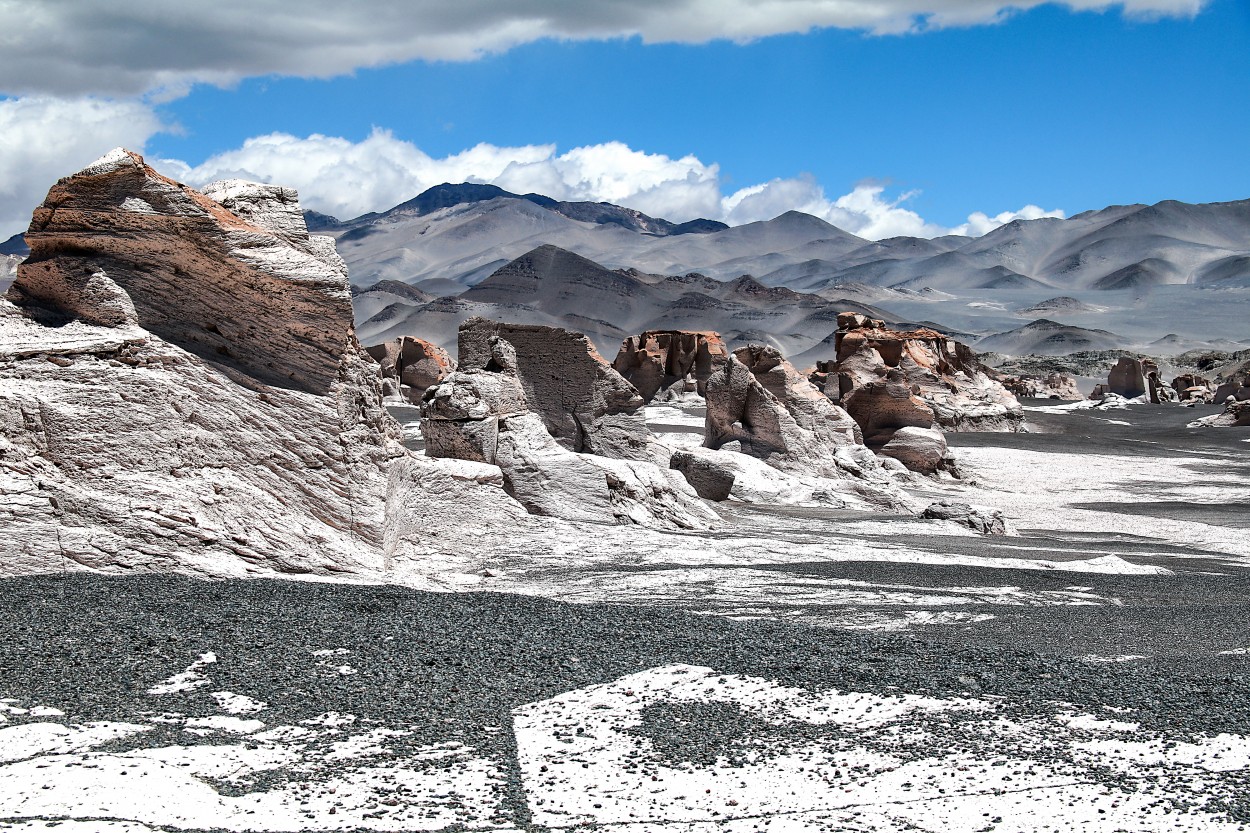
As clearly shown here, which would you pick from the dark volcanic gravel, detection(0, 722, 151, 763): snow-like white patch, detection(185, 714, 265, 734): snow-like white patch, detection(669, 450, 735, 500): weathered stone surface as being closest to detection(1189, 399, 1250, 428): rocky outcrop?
detection(669, 450, 735, 500): weathered stone surface

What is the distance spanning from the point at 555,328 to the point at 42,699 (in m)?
10.3

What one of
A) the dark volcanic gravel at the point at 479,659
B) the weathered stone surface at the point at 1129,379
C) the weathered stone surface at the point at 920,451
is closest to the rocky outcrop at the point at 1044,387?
the weathered stone surface at the point at 1129,379

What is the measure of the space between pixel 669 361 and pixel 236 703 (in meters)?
36.4

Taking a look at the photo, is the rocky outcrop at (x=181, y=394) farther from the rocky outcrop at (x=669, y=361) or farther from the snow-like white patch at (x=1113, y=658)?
the rocky outcrop at (x=669, y=361)

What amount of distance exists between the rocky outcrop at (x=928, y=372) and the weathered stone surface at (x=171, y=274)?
21658 millimetres

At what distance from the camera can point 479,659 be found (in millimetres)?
5531

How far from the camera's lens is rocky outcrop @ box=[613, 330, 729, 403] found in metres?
37.6

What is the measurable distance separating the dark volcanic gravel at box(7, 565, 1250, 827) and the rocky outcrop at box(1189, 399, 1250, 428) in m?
32.4

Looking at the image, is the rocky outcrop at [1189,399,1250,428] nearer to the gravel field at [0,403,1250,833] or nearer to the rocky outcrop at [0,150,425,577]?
the gravel field at [0,403,1250,833]

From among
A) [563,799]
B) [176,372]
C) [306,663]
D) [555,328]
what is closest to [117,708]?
[306,663]

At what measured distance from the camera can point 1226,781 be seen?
163 inches

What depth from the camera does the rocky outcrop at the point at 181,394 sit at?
741 cm

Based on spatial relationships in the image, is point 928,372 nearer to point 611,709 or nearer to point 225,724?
point 611,709

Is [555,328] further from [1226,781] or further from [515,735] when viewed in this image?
[1226,781]
